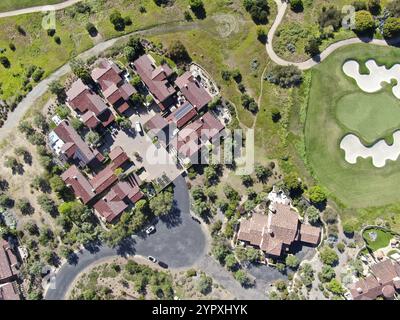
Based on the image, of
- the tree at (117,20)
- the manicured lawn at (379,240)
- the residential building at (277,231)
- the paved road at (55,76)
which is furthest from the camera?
the paved road at (55,76)

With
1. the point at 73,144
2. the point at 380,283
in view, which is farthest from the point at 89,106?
the point at 380,283

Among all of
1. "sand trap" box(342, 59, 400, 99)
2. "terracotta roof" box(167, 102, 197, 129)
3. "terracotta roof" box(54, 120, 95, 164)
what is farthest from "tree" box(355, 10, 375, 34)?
"terracotta roof" box(54, 120, 95, 164)

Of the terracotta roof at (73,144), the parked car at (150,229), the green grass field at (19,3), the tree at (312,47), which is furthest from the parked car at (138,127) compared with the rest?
the tree at (312,47)

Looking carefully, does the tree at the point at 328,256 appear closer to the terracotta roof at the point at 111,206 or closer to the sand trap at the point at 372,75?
the sand trap at the point at 372,75

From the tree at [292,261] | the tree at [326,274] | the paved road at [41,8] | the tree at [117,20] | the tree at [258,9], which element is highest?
the paved road at [41,8]

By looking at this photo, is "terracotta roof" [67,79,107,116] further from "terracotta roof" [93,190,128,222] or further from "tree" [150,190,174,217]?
"tree" [150,190,174,217]

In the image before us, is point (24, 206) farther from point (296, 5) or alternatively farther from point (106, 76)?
point (296, 5)
